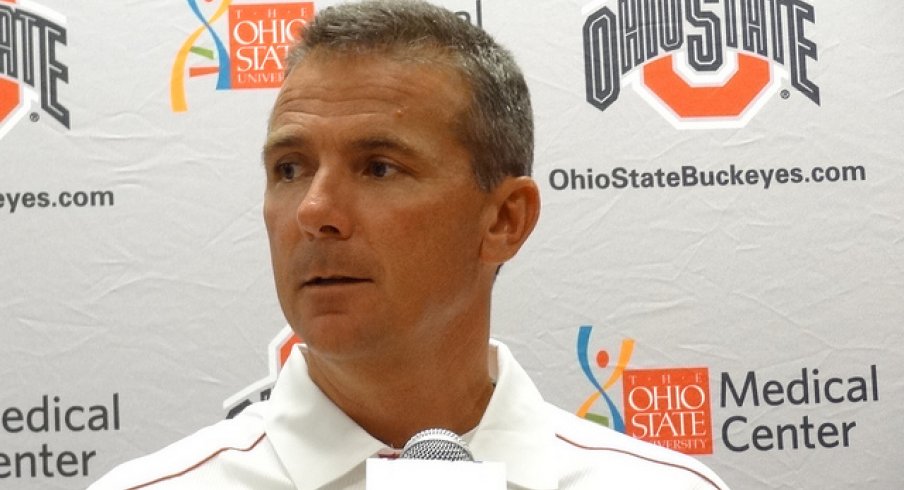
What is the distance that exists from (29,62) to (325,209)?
1.32 m

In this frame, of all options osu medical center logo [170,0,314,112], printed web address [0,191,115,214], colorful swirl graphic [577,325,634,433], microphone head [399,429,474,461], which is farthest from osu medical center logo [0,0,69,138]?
microphone head [399,429,474,461]

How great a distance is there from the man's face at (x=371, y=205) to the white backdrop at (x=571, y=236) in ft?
3.06

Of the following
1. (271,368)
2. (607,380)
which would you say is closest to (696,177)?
(607,380)

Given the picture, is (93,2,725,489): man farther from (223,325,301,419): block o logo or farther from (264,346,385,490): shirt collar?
(223,325,301,419): block o logo

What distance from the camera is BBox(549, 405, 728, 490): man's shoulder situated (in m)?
1.27

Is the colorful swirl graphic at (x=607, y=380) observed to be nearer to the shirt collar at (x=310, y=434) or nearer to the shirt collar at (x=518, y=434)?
the shirt collar at (x=518, y=434)

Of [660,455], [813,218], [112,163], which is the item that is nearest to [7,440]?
[112,163]

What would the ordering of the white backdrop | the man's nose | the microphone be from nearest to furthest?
the microphone < the man's nose < the white backdrop

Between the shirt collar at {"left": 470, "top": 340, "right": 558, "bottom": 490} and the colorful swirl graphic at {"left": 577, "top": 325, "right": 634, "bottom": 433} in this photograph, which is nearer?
the shirt collar at {"left": 470, "top": 340, "right": 558, "bottom": 490}

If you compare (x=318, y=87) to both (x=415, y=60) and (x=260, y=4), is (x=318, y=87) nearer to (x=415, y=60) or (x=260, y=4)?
(x=415, y=60)

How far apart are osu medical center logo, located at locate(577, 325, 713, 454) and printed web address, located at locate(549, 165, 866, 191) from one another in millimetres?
294

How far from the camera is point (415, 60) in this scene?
1.28 metres

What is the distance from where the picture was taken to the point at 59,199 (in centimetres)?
217

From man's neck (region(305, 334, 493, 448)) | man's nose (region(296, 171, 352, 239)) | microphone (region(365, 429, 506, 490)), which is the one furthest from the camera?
man's neck (region(305, 334, 493, 448))
